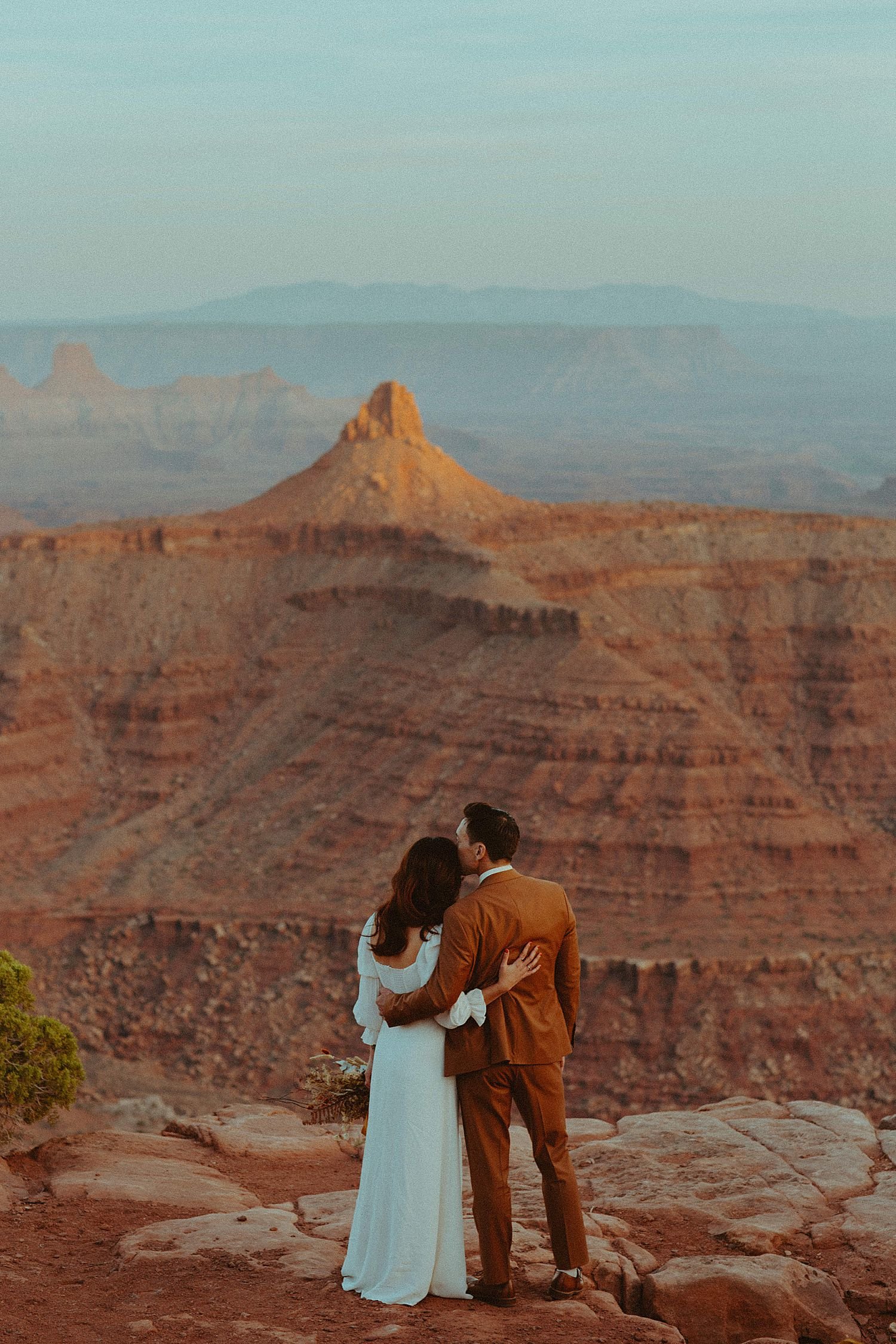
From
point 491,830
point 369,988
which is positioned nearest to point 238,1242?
point 369,988

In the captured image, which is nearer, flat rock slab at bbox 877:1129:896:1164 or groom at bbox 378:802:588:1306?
groom at bbox 378:802:588:1306

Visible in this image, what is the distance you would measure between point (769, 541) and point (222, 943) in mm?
36622

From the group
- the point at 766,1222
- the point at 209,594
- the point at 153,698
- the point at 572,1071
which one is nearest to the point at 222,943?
the point at 572,1071

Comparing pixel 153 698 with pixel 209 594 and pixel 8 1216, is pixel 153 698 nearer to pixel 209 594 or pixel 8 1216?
pixel 209 594

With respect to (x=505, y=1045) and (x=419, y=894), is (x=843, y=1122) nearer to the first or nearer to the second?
(x=505, y=1045)

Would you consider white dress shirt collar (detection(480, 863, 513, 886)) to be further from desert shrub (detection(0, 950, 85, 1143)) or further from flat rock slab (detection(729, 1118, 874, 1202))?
desert shrub (detection(0, 950, 85, 1143))

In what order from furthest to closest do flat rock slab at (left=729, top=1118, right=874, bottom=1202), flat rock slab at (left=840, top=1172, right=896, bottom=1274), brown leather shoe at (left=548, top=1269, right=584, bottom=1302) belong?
flat rock slab at (left=729, top=1118, right=874, bottom=1202) < flat rock slab at (left=840, top=1172, right=896, bottom=1274) < brown leather shoe at (left=548, top=1269, right=584, bottom=1302)

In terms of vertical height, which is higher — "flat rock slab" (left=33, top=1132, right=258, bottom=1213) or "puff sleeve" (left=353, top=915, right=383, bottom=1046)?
"puff sleeve" (left=353, top=915, right=383, bottom=1046)

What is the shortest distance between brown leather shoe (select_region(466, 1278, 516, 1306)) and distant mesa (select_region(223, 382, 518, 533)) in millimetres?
69533

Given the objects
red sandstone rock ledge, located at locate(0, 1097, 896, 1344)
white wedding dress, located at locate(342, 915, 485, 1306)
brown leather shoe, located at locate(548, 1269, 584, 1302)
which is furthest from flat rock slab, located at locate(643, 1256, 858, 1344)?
white wedding dress, located at locate(342, 915, 485, 1306)

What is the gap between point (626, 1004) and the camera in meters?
55.8

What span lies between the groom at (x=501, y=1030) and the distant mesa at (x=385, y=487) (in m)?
69.3

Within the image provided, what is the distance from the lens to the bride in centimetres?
1380

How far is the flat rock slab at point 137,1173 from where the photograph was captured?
18.4 metres
